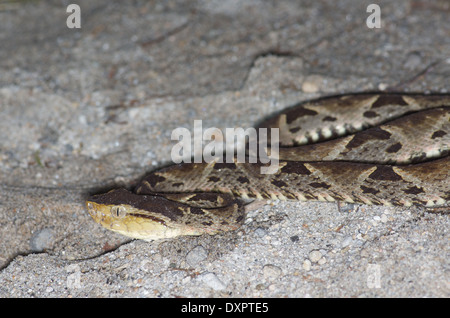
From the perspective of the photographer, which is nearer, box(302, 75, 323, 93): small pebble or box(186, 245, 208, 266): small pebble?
box(186, 245, 208, 266): small pebble

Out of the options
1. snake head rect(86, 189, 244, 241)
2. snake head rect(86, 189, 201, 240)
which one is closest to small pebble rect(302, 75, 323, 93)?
snake head rect(86, 189, 244, 241)

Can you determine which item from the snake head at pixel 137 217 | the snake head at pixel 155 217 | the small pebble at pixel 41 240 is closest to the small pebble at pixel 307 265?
the snake head at pixel 155 217

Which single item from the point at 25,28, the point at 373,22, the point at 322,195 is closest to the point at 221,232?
the point at 322,195

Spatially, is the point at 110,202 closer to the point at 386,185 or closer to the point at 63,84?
the point at 386,185

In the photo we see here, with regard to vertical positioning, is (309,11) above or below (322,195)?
above

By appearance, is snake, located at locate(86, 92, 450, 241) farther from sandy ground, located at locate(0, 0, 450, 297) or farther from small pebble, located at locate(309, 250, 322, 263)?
small pebble, located at locate(309, 250, 322, 263)

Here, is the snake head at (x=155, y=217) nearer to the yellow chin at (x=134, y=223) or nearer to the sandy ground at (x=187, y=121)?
the yellow chin at (x=134, y=223)
